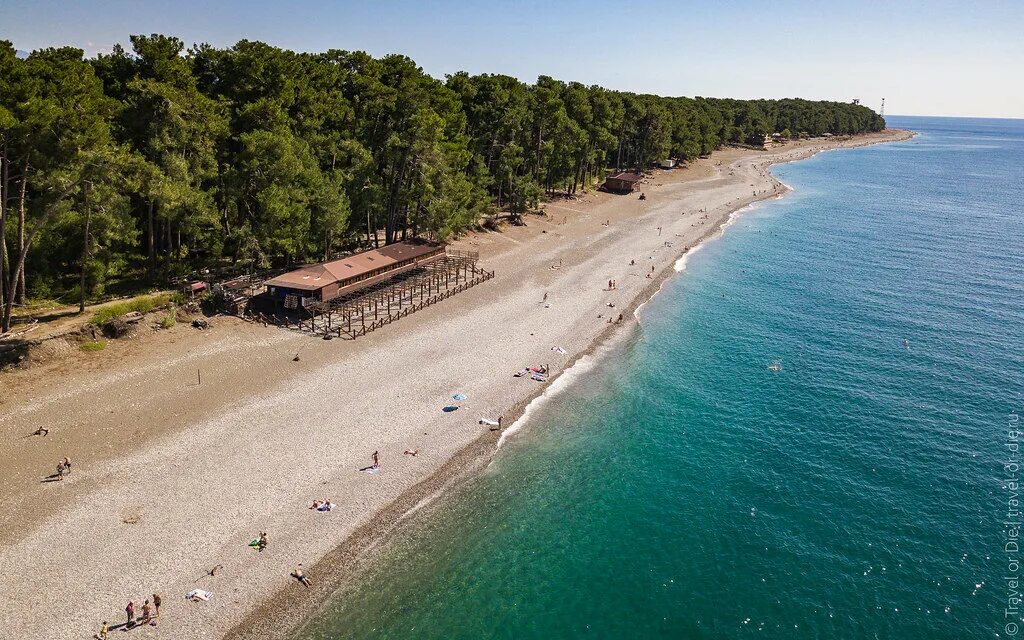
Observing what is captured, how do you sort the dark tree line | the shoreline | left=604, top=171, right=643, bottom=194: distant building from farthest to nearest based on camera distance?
left=604, top=171, right=643, bottom=194: distant building < the dark tree line < the shoreline

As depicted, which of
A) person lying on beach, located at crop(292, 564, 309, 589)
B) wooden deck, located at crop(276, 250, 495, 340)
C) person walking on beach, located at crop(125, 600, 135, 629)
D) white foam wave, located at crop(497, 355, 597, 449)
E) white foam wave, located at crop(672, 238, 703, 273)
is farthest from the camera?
white foam wave, located at crop(672, 238, 703, 273)

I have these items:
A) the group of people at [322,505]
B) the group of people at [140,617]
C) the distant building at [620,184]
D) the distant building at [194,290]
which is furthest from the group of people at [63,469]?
the distant building at [620,184]

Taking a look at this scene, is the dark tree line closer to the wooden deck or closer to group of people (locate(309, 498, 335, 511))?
the wooden deck

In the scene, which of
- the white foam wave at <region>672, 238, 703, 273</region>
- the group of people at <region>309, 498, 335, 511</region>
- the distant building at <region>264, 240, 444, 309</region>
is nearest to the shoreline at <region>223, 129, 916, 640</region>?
→ the group of people at <region>309, 498, 335, 511</region>

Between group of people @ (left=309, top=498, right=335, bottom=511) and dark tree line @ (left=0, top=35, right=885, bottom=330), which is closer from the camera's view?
group of people @ (left=309, top=498, right=335, bottom=511)

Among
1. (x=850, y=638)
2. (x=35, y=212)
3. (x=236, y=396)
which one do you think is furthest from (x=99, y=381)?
(x=850, y=638)

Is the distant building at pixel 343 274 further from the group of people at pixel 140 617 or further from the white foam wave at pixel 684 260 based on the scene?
the white foam wave at pixel 684 260
